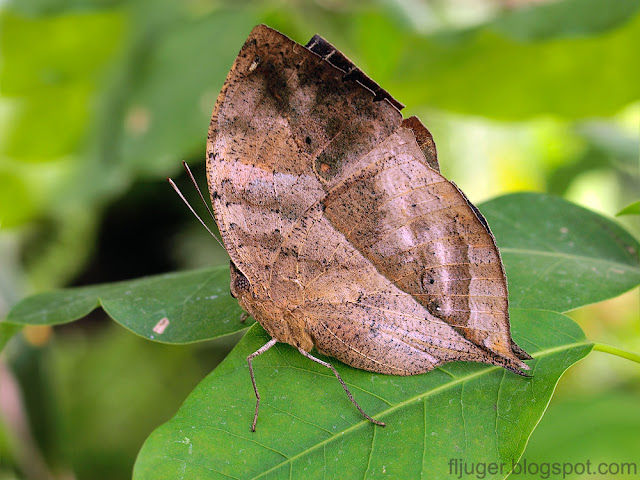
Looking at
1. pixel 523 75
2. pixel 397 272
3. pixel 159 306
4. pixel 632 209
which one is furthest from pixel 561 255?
pixel 523 75

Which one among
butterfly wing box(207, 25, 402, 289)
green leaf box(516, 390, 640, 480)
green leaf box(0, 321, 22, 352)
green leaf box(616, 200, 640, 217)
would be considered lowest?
green leaf box(516, 390, 640, 480)

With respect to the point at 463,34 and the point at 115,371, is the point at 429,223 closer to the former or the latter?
the point at 463,34

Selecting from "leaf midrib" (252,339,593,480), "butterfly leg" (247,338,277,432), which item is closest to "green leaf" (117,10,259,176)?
"butterfly leg" (247,338,277,432)

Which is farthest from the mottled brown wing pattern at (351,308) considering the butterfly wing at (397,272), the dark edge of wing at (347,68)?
the dark edge of wing at (347,68)

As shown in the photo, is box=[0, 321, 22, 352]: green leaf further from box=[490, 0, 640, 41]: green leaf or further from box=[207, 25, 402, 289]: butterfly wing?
box=[490, 0, 640, 41]: green leaf

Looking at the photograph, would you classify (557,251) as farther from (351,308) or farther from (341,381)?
(341,381)

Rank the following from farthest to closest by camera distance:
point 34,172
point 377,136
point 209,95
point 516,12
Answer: point 34,172 → point 209,95 → point 516,12 → point 377,136

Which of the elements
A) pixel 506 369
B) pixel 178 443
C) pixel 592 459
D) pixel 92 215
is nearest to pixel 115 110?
pixel 92 215

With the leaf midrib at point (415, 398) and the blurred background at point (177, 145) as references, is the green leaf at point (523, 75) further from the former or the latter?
the leaf midrib at point (415, 398)
